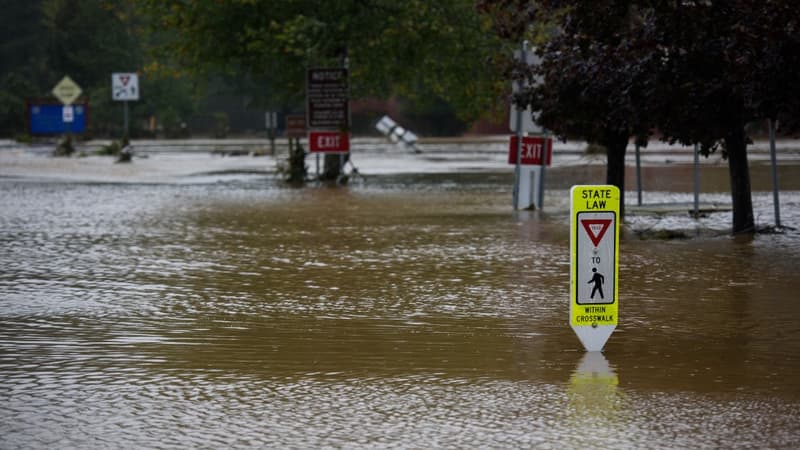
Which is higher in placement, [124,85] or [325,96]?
[124,85]

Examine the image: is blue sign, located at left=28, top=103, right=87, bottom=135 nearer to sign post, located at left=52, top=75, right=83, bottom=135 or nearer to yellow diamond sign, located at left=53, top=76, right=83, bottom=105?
sign post, located at left=52, top=75, right=83, bottom=135

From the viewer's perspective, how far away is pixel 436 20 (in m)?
29.1

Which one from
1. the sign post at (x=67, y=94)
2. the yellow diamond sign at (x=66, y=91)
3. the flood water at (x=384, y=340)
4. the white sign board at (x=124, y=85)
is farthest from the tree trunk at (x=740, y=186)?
the yellow diamond sign at (x=66, y=91)

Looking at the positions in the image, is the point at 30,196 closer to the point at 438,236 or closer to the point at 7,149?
the point at 438,236

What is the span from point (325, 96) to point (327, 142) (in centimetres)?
100

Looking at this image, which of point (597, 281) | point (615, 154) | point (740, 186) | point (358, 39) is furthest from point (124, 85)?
point (597, 281)

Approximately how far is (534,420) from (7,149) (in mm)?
52587

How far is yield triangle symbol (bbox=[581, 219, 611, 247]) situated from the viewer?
29.6 ft

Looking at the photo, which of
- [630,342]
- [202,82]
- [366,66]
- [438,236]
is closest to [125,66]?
[202,82]

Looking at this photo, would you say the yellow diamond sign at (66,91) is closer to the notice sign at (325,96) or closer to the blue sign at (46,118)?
the blue sign at (46,118)

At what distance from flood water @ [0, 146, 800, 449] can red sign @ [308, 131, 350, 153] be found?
38.3ft

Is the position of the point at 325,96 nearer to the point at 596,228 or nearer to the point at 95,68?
the point at 596,228

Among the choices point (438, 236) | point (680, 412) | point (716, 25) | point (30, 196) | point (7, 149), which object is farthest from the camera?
point (7, 149)

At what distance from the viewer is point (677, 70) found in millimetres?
16062
